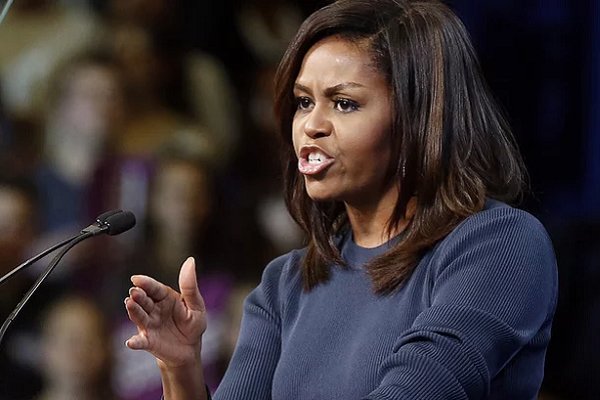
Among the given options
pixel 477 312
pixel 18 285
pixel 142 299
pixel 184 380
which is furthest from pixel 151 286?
pixel 18 285

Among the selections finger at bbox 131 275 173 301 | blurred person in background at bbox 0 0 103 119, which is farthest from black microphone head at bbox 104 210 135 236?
blurred person in background at bbox 0 0 103 119

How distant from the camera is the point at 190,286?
5.11 ft

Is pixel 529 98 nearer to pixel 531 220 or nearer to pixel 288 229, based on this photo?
pixel 288 229

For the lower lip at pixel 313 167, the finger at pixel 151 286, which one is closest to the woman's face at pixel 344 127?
the lower lip at pixel 313 167

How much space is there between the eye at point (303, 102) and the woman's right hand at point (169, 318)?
271 millimetres

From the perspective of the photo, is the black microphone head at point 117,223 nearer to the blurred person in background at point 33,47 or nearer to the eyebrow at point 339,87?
the eyebrow at point 339,87

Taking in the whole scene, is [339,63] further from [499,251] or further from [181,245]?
[181,245]

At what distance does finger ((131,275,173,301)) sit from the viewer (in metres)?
1.47

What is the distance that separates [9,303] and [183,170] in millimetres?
620

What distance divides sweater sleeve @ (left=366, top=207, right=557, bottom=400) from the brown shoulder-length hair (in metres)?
0.05

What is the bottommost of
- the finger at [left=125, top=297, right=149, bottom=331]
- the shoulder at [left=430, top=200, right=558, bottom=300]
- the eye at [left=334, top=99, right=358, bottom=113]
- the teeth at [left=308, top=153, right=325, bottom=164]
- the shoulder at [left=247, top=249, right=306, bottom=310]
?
the shoulder at [left=247, top=249, right=306, bottom=310]

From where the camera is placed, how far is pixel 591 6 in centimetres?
293

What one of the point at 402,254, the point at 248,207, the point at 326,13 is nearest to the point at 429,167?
the point at 402,254

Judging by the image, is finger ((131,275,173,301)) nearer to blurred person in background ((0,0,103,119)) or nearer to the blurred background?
the blurred background
